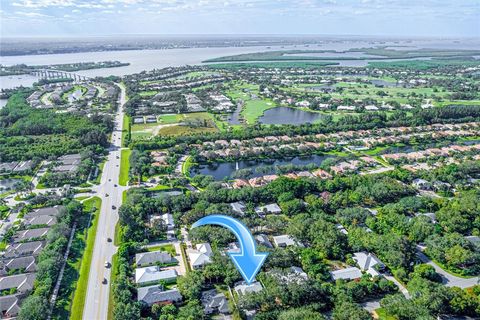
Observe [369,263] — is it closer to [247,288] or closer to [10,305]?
[247,288]

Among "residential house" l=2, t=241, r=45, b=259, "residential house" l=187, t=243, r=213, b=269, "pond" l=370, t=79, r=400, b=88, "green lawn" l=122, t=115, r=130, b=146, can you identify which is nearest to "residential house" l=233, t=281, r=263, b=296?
"residential house" l=187, t=243, r=213, b=269

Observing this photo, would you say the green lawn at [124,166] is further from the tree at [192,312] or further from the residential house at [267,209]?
the tree at [192,312]

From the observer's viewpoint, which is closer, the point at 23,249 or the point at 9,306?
the point at 9,306

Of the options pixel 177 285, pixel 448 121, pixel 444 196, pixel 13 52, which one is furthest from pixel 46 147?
pixel 13 52

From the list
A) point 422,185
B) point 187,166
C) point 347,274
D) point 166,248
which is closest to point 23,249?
point 166,248

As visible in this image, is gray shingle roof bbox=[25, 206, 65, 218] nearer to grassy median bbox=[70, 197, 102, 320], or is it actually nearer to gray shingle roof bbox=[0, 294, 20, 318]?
grassy median bbox=[70, 197, 102, 320]

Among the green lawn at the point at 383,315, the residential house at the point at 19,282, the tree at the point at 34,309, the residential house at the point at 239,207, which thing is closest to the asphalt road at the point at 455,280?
the green lawn at the point at 383,315

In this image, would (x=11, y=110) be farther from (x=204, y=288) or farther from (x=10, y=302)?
(x=204, y=288)
